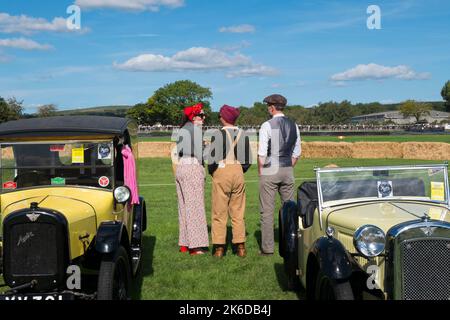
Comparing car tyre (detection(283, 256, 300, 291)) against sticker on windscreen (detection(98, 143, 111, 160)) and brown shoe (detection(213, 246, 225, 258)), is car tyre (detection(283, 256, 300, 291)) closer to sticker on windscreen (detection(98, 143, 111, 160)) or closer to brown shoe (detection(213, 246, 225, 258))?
brown shoe (detection(213, 246, 225, 258))

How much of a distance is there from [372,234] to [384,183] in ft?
3.91

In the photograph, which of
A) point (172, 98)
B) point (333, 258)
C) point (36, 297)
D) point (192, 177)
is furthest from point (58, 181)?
point (172, 98)

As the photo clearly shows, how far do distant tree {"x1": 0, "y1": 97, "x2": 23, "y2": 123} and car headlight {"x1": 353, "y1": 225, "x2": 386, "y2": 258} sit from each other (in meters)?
57.4

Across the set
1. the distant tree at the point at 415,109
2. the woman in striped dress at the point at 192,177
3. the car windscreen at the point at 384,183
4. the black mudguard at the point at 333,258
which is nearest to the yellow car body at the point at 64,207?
the woman in striped dress at the point at 192,177

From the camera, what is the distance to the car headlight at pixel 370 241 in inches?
177

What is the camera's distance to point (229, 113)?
7.99 m

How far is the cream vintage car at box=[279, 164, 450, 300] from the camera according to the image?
14.3 ft

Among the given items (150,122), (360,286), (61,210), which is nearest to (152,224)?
(61,210)

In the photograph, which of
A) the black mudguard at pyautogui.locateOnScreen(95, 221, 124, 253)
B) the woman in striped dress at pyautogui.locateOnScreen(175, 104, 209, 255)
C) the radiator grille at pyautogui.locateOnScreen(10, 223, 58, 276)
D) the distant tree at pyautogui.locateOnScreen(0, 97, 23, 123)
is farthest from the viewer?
the distant tree at pyautogui.locateOnScreen(0, 97, 23, 123)

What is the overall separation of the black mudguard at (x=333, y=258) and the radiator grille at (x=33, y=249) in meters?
2.34

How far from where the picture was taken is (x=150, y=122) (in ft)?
461

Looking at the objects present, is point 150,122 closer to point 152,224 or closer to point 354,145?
point 354,145

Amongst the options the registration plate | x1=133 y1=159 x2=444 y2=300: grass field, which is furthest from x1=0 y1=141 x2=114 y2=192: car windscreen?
the registration plate
